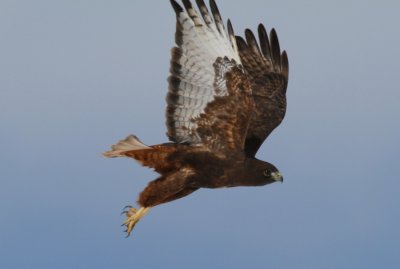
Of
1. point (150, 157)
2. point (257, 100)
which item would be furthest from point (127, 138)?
point (257, 100)

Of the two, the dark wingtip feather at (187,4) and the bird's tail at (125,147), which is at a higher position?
the dark wingtip feather at (187,4)

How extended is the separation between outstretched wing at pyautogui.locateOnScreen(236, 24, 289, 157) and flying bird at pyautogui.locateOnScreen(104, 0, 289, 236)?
8.70 feet

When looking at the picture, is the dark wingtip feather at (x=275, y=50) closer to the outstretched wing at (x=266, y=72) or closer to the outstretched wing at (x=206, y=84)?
the outstretched wing at (x=266, y=72)

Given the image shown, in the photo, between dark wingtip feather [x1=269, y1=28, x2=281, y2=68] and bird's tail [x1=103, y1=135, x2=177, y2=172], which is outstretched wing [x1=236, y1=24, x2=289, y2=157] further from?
bird's tail [x1=103, y1=135, x2=177, y2=172]

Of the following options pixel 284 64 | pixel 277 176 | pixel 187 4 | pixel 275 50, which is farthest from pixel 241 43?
pixel 187 4

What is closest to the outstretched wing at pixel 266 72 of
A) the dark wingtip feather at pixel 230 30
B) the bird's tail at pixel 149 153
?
the bird's tail at pixel 149 153

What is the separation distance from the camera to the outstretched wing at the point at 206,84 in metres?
14.9

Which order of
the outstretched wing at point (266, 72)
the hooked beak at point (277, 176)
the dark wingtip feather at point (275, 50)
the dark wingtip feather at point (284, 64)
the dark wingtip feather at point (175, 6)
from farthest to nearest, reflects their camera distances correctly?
the dark wingtip feather at point (284, 64) → the dark wingtip feather at point (275, 50) → the outstretched wing at point (266, 72) → the hooked beak at point (277, 176) → the dark wingtip feather at point (175, 6)

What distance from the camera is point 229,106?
15125 mm

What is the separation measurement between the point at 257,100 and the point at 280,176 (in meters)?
2.94

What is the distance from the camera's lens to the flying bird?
14.9 m

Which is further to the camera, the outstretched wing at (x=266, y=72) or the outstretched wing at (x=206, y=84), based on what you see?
the outstretched wing at (x=266, y=72)

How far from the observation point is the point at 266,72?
62.3 ft

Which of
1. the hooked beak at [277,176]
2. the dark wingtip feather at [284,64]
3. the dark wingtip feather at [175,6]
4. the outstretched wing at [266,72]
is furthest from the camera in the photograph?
the dark wingtip feather at [284,64]
